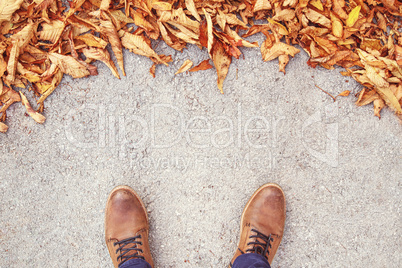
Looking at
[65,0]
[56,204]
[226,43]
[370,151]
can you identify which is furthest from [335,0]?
[56,204]

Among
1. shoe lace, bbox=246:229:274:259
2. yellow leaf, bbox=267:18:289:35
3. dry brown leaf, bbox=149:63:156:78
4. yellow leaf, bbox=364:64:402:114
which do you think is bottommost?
shoe lace, bbox=246:229:274:259

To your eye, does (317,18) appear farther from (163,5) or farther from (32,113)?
(32,113)

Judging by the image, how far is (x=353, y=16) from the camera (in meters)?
1.39

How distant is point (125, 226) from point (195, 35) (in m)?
1.20

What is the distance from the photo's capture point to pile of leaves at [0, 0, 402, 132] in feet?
4.56

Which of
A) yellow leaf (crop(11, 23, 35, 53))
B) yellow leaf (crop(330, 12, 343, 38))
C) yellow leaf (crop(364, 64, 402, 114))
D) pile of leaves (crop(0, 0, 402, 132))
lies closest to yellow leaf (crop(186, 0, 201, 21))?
pile of leaves (crop(0, 0, 402, 132))

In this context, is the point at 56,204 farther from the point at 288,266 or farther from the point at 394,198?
the point at 394,198

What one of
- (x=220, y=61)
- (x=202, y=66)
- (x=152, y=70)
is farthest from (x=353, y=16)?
(x=152, y=70)

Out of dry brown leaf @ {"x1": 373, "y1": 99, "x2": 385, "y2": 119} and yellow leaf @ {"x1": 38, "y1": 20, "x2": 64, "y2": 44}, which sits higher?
yellow leaf @ {"x1": 38, "y1": 20, "x2": 64, "y2": 44}

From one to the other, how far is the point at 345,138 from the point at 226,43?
0.91m

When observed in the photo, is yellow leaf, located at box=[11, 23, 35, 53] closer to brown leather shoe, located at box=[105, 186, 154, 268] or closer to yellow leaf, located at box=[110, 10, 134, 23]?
yellow leaf, located at box=[110, 10, 134, 23]

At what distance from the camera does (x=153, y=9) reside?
1.40 metres

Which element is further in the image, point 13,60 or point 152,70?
point 152,70

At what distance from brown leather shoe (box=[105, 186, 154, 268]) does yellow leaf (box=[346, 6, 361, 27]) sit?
1568 millimetres
